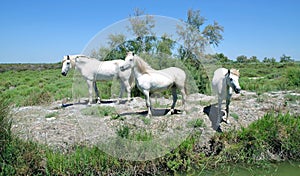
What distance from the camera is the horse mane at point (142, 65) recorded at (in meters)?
4.47

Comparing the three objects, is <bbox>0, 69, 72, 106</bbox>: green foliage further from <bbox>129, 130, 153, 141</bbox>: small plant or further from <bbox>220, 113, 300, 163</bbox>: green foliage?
<bbox>220, 113, 300, 163</bbox>: green foliage

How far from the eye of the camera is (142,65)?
4.59m

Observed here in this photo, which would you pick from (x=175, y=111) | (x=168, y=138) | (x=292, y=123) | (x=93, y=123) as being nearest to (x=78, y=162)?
(x=93, y=123)

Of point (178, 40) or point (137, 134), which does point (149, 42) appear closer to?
point (178, 40)

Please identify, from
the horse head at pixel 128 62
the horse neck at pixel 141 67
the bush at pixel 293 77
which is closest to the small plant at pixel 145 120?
the horse neck at pixel 141 67

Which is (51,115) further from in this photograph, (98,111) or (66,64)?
(98,111)

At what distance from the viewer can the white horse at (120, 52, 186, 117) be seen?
4.35 m

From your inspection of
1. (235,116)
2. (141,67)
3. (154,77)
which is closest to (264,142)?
(235,116)

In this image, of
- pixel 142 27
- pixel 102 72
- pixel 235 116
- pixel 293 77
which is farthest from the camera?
pixel 293 77

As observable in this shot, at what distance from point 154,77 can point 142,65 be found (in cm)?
28

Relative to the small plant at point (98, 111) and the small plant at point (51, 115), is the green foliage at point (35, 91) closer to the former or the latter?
the small plant at point (51, 115)

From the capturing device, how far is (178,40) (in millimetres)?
3715

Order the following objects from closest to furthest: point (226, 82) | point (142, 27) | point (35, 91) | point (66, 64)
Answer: point (142, 27) → point (226, 82) → point (66, 64) → point (35, 91)

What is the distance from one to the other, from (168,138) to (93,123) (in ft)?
3.55
